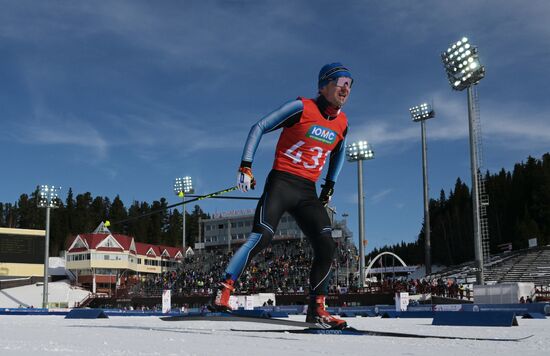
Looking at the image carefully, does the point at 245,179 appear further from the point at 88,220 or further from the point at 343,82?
the point at 88,220

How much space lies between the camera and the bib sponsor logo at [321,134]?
282 inches

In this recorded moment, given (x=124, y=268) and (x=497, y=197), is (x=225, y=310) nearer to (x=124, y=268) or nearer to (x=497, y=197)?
(x=124, y=268)

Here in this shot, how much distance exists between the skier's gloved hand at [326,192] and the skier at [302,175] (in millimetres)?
348

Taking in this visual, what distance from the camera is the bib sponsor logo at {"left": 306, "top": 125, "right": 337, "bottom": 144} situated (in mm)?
7164

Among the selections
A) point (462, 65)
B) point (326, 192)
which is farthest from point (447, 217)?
point (326, 192)

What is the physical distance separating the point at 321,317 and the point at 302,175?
168 cm

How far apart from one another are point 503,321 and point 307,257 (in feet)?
144

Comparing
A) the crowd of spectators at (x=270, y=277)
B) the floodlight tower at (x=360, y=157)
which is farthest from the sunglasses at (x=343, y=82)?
the floodlight tower at (x=360, y=157)

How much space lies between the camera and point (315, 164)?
728 cm

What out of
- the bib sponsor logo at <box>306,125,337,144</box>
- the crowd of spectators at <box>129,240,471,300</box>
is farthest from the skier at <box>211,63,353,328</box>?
the crowd of spectators at <box>129,240,471,300</box>

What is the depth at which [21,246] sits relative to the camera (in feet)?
220

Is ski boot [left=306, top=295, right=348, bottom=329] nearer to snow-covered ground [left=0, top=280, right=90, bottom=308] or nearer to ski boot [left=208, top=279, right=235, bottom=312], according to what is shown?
ski boot [left=208, top=279, right=235, bottom=312]

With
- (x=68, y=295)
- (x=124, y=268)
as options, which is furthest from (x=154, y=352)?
(x=124, y=268)

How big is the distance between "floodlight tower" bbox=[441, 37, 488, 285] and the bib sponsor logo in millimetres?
29581
